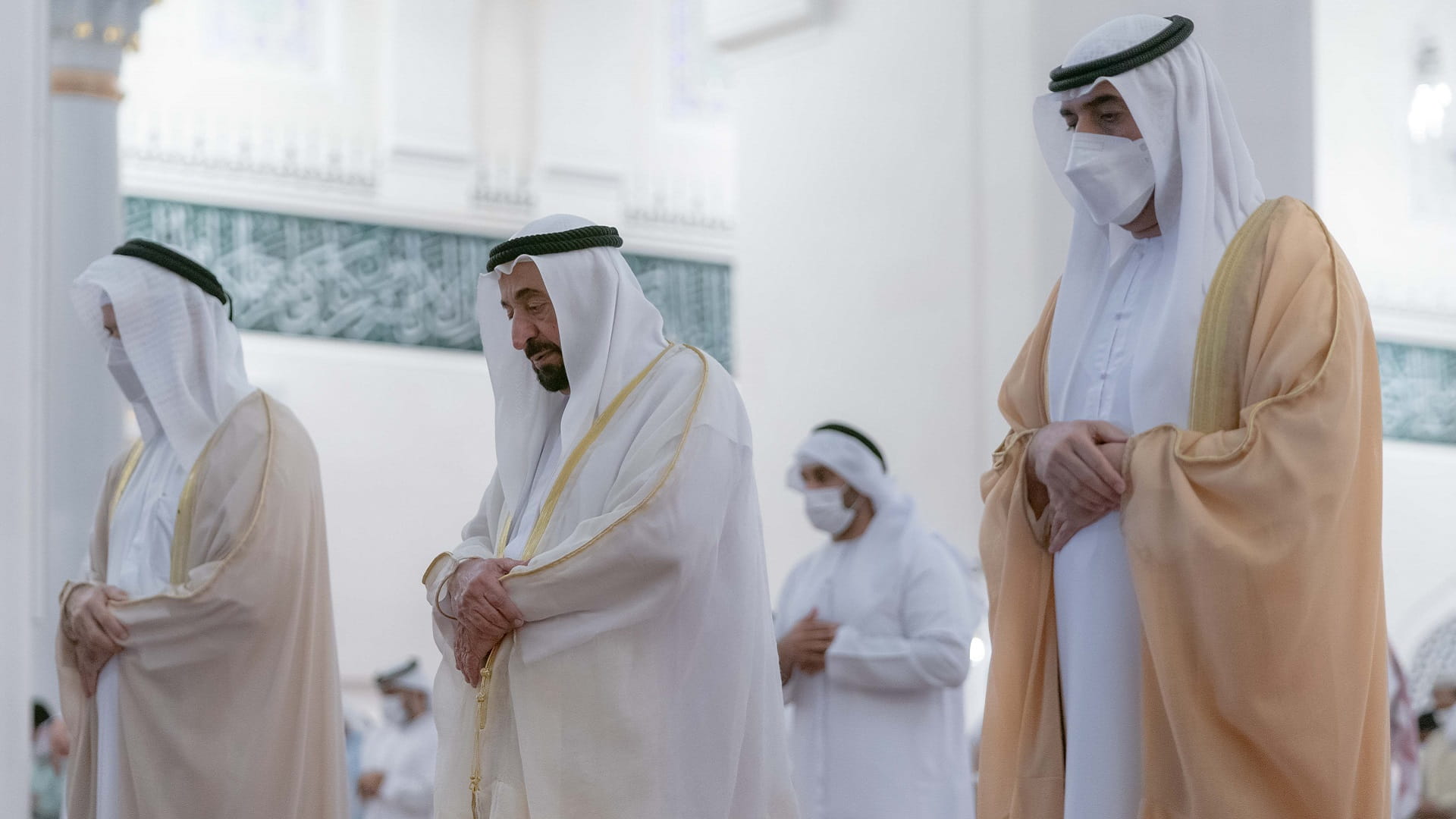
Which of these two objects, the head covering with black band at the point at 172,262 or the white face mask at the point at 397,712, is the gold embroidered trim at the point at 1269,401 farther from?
the white face mask at the point at 397,712

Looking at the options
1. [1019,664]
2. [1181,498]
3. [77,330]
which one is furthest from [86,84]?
[1181,498]

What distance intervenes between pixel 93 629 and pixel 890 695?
1955 mm

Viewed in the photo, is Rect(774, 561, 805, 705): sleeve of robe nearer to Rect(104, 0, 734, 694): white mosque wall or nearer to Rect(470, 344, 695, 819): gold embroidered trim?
Rect(470, 344, 695, 819): gold embroidered trim

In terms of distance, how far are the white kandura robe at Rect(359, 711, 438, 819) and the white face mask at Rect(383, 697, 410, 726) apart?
31 millimetres

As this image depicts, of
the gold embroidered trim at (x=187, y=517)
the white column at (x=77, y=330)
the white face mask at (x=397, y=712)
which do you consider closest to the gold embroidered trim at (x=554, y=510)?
the gold embroidered trim at (x=187, y=517)

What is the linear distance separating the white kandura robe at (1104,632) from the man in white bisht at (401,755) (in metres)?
4.81

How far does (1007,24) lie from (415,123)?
4.24 metres

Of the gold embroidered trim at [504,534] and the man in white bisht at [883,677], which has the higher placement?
the gold embroidered trim at [504,534]

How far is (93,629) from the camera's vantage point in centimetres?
329

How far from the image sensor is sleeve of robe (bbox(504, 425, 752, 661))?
2596 mm

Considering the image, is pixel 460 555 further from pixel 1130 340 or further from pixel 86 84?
pixel 86 84

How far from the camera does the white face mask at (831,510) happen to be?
15.8ft

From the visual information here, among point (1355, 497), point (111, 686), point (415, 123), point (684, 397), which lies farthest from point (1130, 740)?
point (415, 123)

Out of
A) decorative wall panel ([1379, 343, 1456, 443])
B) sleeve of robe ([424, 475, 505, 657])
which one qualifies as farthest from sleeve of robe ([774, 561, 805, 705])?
decorative wall panel ([1379, 343, 1456, 443])
